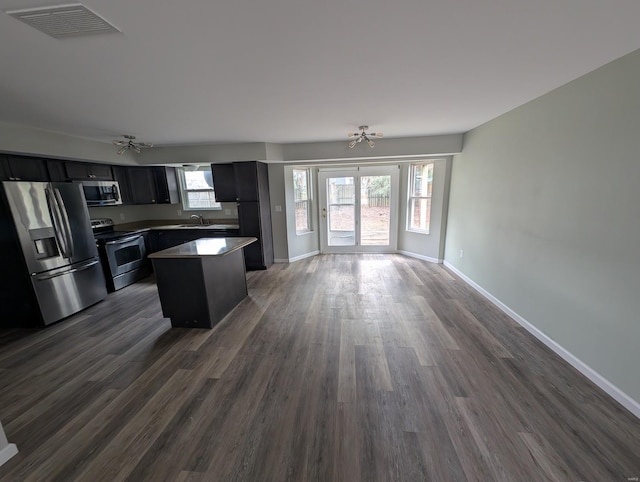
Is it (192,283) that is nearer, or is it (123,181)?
(192,283)

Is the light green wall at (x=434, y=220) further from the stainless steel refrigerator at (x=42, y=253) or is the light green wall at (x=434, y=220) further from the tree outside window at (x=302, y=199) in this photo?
the stainless steel refrigerator at (x=42, y=253)

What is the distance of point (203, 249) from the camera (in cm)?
299

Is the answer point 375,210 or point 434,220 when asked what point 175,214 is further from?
point 434,220

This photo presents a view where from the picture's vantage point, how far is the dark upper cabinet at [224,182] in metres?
4.68

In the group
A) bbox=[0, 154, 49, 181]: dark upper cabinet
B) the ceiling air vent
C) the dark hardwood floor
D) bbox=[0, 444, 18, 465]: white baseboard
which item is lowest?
the dark hardwood floor

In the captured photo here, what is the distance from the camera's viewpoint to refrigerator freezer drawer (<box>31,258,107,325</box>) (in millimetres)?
2961

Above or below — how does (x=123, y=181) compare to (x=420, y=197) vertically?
above

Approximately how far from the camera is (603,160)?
188 cm

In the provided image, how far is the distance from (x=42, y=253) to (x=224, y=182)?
264 cm

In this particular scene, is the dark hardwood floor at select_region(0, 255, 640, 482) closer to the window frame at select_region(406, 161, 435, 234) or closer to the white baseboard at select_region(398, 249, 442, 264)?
the white baseboard at select_region(398, 249, 442, 264)

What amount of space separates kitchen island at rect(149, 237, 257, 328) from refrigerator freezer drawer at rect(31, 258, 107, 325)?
141cm

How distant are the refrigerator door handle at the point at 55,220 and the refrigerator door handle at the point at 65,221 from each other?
4 centimetres

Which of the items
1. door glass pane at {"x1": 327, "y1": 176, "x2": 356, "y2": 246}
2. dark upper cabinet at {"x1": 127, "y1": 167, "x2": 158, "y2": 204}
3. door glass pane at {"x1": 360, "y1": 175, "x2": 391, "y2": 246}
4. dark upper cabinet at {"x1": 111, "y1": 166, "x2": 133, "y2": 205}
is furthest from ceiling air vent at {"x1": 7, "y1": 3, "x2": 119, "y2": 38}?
door glass pane at {"x1": 360, "y1": 175, "x2": 391, "y2": 246}

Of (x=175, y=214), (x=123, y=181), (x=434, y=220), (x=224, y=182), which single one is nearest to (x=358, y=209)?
(x=434, y=220)
